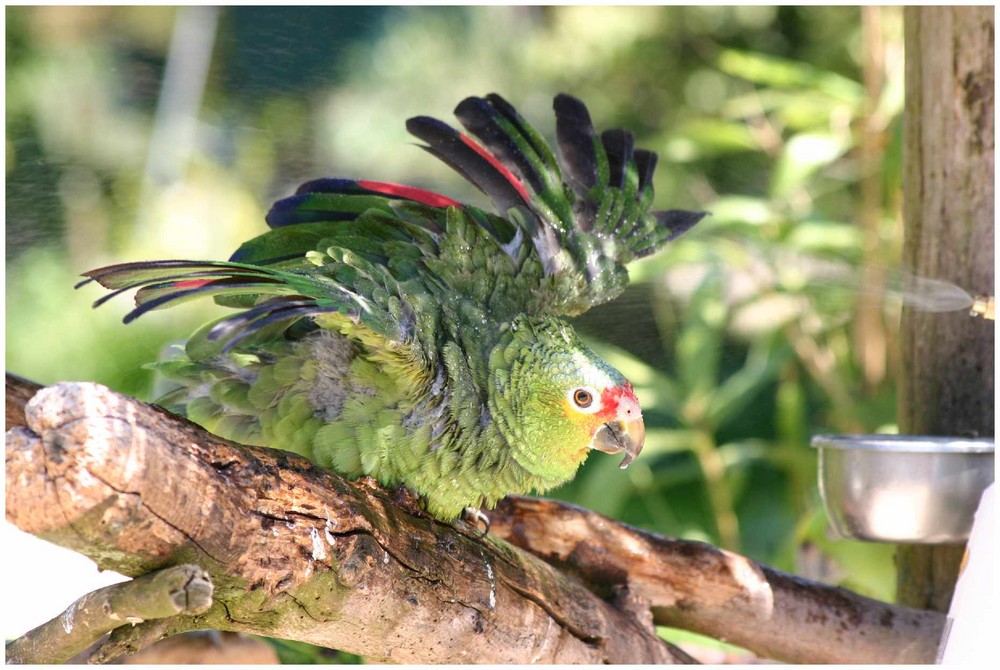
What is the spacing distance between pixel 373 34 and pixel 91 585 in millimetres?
2554

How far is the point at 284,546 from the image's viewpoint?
1.06 m

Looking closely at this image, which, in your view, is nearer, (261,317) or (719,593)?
(261,317)

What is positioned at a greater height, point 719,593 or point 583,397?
point 583,397

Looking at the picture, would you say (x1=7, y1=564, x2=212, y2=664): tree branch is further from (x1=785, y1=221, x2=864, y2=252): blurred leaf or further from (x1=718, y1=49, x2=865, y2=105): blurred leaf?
(x1=718, y1=49, x2=865, y2=105): blurred leaf

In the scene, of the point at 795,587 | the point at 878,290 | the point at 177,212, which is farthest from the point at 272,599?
the point at 177,212

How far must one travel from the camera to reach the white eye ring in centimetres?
128

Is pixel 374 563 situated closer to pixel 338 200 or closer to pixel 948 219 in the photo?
pixel 338 200

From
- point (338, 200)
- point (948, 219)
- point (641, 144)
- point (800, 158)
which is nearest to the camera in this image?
point (338, 200)

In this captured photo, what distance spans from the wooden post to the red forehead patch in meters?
0.89

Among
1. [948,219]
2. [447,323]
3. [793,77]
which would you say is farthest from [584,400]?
[793,77]

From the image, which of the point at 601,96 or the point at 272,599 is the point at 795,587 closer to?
the point at 272,599

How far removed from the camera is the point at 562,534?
1620 mm

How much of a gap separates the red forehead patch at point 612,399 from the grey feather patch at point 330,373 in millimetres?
377

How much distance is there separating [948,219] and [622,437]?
3.14ft
